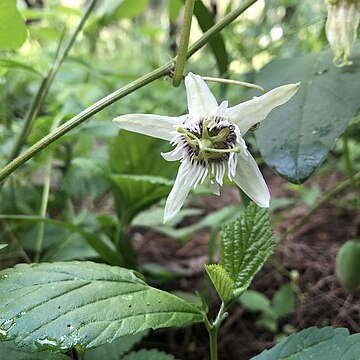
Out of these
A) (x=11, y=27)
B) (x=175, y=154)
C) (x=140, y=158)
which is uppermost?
(x=11, y=27)

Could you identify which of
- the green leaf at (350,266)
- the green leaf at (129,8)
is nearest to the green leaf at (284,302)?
the green leaf at (350,266)

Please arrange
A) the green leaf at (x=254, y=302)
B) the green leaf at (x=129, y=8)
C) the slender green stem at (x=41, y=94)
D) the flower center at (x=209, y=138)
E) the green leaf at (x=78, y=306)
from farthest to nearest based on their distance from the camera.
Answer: the green leaf at (x=129, y=8) < the green leaf at (x=254, y=302) < the slender green stem at (x=41, y=94) < the flower center at (x=209, y=138) < the green leaf at (x=78, y=306)

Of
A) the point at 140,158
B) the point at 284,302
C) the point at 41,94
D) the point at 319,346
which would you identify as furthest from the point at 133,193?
the point at 319,346

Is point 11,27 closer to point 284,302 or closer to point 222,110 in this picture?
point 222,110

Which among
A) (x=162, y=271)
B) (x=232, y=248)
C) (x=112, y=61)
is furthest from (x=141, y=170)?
(x=112, y=61)

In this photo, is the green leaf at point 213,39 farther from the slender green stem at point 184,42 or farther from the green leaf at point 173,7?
the slender green stem at point 184,42

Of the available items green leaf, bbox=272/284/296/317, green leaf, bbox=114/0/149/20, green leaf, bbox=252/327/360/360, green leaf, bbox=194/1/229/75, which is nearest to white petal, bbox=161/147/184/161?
green leaf, bbox=252/327/360/360
